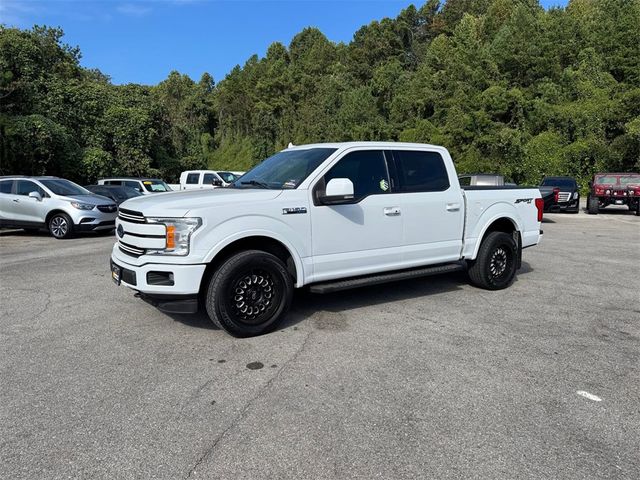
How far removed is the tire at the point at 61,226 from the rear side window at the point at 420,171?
9.92 m

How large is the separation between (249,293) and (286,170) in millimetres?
1557

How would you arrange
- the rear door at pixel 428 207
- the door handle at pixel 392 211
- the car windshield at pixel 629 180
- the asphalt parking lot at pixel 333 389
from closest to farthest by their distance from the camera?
the asphalt parking lot at pixel 333 389, the door handle at pixel 392 211, the rear door at pixel 428 207, the car windshield at pixel 629 180

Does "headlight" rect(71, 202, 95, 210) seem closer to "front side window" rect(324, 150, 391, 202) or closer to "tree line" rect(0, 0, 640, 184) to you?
"front side window" rect(324, 150, 391, 202)

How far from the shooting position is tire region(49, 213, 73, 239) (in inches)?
491

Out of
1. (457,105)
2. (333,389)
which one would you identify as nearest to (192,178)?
(333,389)

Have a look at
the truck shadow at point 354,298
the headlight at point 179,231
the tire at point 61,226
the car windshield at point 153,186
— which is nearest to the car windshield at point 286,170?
the headlight at point 179,231

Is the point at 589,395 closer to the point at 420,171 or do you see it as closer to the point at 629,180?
the point at 420,171

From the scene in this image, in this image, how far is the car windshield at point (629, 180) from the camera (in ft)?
64.2

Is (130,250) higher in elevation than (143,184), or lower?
lower

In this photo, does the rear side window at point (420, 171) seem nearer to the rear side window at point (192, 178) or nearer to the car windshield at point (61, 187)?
the car windshield at point (61, 187)

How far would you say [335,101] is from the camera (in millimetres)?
56750

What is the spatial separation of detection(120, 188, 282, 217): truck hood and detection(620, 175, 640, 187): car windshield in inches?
768

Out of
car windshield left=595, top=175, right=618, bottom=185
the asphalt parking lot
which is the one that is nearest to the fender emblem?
the asphalt parking lot

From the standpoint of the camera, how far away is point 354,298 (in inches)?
248
